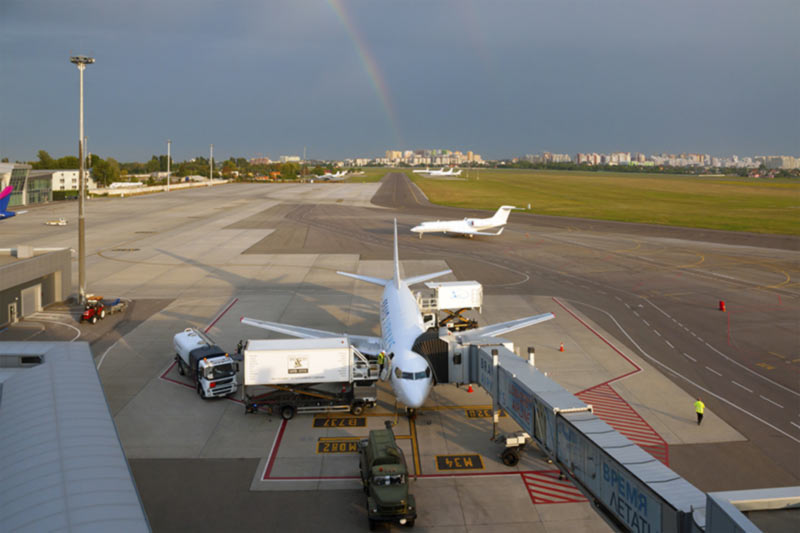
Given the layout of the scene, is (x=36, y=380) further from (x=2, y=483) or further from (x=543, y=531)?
(x=543, y=531)

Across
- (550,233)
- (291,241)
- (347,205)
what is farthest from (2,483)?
(347,205)

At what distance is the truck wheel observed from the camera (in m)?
24.5

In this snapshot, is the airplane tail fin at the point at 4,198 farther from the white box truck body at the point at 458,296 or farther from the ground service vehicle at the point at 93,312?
the white box truck body at the point at 458,296

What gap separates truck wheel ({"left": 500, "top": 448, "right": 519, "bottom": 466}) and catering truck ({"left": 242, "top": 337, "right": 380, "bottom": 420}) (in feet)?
26.0

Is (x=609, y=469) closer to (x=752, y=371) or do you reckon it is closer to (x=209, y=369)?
(x=209, y=369)

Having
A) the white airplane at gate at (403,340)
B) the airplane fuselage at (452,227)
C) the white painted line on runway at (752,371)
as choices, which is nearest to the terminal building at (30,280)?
the white airplane at gate at (403,340)

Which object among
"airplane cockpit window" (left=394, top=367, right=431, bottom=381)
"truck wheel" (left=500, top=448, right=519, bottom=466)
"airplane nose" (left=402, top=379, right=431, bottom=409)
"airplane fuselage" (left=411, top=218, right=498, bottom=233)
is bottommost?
"truck wheel" (left=500, top=448, right=519, bottom=466)

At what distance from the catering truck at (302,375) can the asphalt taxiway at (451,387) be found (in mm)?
890

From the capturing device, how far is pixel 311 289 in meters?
56.8

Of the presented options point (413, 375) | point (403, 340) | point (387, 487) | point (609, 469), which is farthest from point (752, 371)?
point (387, 487)

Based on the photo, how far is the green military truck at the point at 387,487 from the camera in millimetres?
19438

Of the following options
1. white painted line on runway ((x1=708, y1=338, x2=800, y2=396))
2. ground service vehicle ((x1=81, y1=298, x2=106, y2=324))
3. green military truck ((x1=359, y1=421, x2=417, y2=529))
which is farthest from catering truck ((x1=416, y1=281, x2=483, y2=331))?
ground service vehicle ((x1=81, y1=298, x2=106, y2=324))

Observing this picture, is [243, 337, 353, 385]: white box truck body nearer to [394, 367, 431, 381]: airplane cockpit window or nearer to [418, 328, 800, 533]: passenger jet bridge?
[394, 367, 431, 381]: airplane cockpit window

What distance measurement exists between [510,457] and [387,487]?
6902mm
